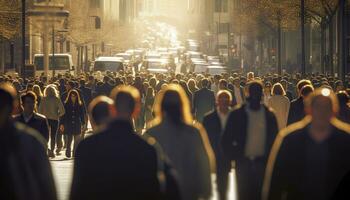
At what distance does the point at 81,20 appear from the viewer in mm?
103125

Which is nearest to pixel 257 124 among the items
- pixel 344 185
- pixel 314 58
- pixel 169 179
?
pixel 169 179

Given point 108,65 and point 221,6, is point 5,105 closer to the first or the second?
point 108,65

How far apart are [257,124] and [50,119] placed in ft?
38.3

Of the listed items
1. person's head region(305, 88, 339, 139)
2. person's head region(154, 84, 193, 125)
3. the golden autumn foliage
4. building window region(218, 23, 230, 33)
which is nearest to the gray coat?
person's head region(154, 84, 193, 125)

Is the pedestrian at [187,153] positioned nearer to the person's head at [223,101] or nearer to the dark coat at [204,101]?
the person's head at [223,101]

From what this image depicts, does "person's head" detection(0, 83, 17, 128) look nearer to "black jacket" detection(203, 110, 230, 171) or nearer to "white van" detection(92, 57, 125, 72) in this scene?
"black jacket" detection(203, 110, 230, 171)

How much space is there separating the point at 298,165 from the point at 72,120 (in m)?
16.7

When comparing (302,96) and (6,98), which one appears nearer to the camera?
(6,98)

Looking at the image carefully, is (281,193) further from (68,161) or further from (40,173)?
(68,161)

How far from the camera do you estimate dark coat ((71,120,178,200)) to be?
7668 mm

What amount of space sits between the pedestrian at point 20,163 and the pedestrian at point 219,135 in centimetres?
579

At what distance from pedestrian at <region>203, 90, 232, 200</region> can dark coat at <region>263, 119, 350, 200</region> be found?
15.1ft

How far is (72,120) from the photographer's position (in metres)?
25.2

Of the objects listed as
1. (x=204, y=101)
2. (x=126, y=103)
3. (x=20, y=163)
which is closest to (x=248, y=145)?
(x=126, y=103)
